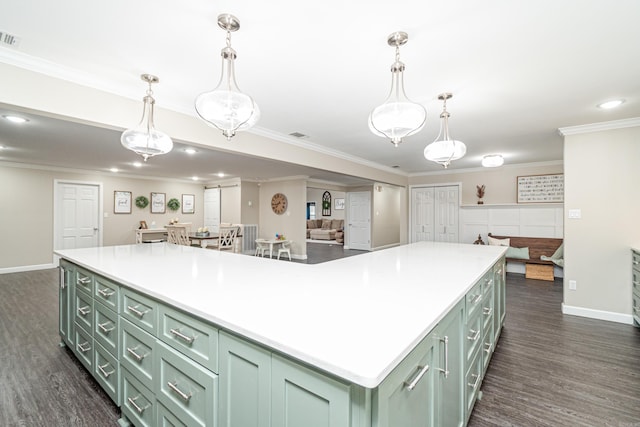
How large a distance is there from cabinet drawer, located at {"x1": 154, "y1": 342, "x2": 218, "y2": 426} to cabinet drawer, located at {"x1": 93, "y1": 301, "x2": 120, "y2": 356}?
0.59 m

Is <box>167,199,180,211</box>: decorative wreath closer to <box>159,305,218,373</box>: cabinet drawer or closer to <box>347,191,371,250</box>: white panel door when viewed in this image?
<box>347,191,371,250</box>: white panel door

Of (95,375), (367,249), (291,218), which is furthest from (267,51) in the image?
(367,249)

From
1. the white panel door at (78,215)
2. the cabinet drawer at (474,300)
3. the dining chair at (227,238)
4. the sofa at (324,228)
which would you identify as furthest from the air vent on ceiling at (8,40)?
the sofa at (324,228)

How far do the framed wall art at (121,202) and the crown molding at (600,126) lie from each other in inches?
372

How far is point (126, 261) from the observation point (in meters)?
2.21

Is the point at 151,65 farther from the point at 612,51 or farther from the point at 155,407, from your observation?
the point at 612,51

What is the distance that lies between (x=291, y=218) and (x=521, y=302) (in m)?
→ 5.52

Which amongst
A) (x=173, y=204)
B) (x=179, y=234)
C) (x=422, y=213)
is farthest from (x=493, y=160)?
(x=173, y=204)

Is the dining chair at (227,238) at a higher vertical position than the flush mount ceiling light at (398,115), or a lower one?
lower

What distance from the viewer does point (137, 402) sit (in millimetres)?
1585

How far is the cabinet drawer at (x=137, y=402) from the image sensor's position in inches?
58.4

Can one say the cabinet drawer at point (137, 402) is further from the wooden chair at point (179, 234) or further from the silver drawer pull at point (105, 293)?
the wooden chair at point (179, 234)

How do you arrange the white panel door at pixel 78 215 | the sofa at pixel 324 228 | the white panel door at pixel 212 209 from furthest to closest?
the sofa at pixel 324 228
the white panel door at pixel 212 209
the white panel door at pixel 78 215

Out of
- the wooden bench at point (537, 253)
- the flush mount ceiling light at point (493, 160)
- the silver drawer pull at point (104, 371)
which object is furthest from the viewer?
the wooden bench at point (537, 253)
